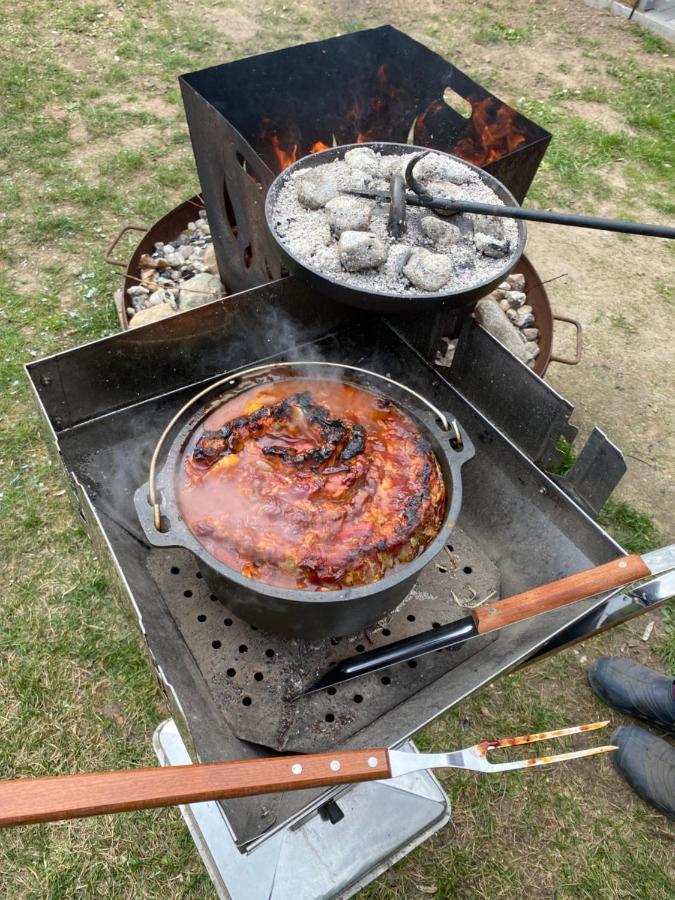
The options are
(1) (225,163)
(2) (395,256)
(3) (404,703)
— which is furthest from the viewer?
(1) (225,163)

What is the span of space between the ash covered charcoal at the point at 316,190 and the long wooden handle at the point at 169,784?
249 cm

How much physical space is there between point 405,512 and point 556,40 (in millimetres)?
9022

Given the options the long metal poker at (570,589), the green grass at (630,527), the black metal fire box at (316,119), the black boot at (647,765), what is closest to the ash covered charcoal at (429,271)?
the black metal fire box at (316,119)

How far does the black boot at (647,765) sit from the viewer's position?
3080mm

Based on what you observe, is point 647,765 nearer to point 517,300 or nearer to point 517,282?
point 517,300

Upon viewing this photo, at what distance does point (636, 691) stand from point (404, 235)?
2.58m

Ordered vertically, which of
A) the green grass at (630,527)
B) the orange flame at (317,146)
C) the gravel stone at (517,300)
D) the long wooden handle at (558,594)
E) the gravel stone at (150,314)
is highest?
the long wooden handle at (558,594)

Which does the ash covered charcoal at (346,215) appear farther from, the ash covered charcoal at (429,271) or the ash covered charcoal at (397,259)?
the ash covered charcoal at (429,271)

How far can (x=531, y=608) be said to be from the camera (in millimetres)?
2133

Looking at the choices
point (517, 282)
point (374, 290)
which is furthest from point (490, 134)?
point (374, 290)

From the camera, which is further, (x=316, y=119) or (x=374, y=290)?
(x=316, y=119)

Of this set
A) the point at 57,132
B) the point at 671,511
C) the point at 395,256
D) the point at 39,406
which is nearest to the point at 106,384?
the point at 39,406

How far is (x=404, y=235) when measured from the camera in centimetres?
308

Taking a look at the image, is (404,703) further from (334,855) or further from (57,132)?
(57,132)
